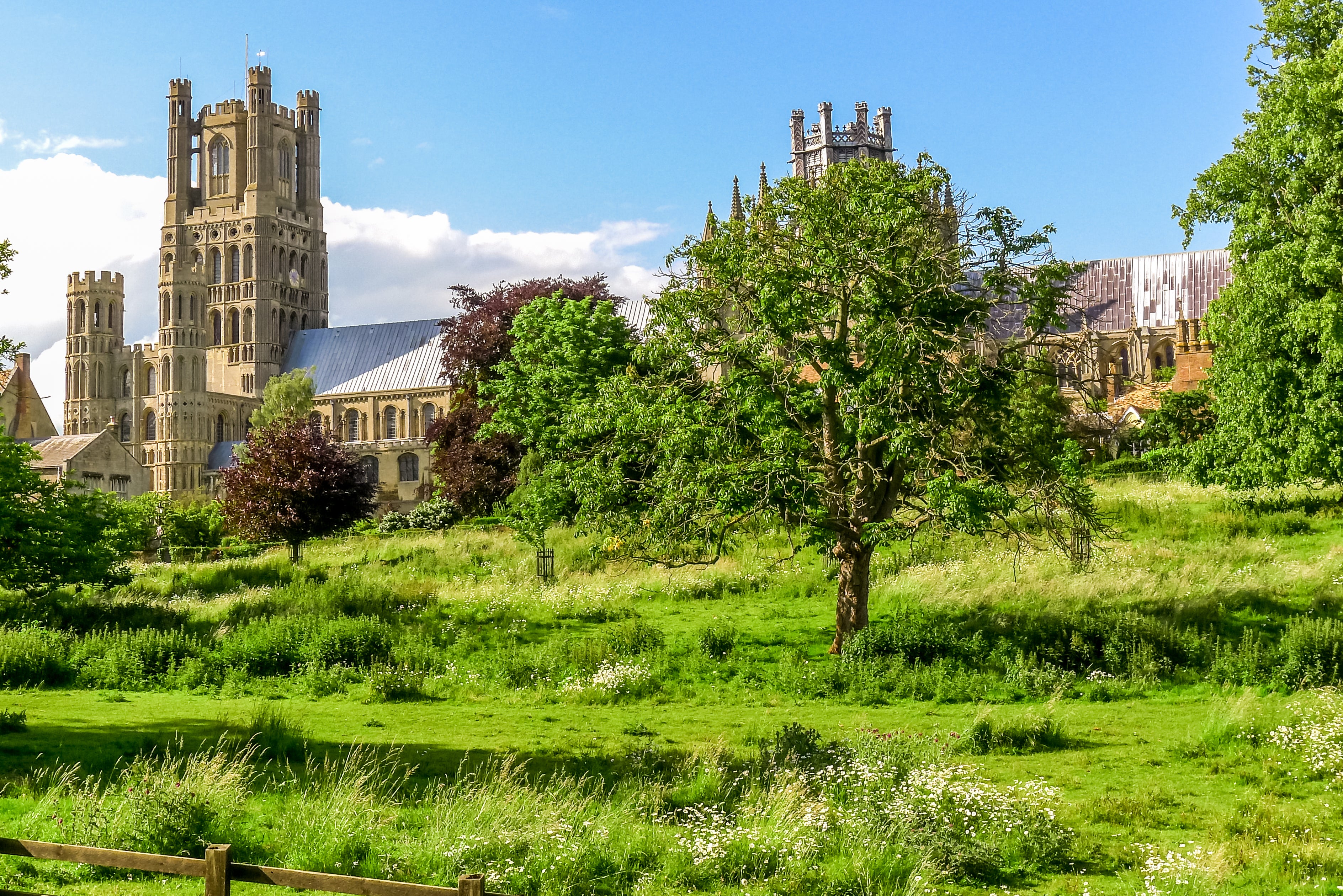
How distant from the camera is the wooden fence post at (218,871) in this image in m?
6.83

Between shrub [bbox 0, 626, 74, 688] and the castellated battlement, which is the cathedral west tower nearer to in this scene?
the castellated battlement

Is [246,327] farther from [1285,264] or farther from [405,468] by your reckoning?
[1285,264]

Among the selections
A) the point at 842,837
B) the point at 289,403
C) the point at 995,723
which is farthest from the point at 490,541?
A: the point at 289,403

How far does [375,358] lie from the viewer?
9269 cm

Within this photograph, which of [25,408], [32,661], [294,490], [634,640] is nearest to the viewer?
[634,640]

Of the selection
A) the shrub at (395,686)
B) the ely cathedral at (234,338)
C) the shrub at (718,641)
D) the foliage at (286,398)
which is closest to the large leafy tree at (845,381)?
the shrub at (718,641)

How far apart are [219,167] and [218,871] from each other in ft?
356

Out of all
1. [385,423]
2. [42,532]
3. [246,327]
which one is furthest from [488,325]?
[246,327]

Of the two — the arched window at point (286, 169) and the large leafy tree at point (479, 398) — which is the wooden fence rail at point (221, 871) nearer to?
the large leafy tree at point (479, 398)

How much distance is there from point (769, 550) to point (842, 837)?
17.7 meters

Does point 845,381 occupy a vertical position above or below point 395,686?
above

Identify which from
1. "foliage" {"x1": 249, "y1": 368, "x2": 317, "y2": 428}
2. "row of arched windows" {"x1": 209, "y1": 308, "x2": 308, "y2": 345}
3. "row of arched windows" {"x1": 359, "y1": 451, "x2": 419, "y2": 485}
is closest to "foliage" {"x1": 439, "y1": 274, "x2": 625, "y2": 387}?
"foliage" {"x1": 249, "y1": 368, "x2": 317, "y2": 428}

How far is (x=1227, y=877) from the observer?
8.84 m

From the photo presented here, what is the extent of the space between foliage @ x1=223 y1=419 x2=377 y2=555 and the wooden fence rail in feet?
92.4
